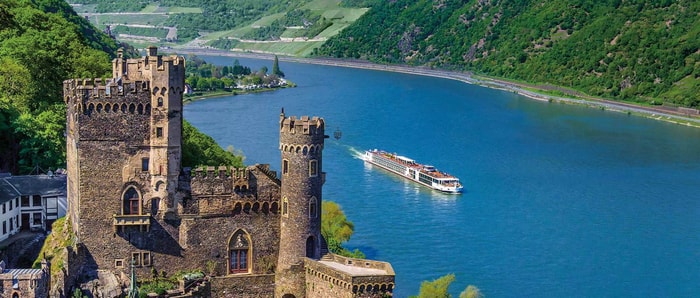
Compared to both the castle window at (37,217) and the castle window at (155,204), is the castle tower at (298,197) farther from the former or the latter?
the castle window at (37,217)

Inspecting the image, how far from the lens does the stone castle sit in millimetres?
30938

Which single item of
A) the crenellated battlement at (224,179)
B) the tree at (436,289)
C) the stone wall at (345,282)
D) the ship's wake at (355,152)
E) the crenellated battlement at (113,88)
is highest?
the crenellated battlement at (113,88)

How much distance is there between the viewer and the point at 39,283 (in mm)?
28609

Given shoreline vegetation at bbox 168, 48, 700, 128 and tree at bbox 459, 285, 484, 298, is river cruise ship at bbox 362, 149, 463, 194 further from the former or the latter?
shoreline vegetation at bbox 168, 48, 700, 128

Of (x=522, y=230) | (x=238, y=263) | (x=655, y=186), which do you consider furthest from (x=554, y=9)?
(x=238, y=263)

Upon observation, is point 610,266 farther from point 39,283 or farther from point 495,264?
point 39,283

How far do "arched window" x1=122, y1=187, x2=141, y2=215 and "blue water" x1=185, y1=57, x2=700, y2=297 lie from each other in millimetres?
A: 18888

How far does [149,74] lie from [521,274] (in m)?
27.2

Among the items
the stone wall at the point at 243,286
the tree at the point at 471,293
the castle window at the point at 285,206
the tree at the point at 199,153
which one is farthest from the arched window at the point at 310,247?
the tree at the point at 471,293

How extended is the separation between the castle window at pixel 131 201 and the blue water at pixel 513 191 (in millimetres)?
18870

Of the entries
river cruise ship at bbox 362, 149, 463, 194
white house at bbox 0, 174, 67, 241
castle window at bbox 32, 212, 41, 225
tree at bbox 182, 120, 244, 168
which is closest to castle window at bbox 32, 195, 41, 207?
white house at bbox 0, 174, 67, 241

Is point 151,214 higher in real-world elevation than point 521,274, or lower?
higher

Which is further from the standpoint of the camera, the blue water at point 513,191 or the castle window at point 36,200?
the blue water at point 513,191

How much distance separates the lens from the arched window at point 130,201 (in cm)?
3125
